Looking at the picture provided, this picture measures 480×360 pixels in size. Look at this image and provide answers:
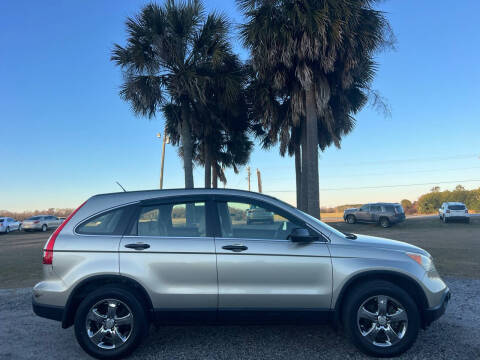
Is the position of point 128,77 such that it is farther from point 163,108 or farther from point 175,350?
point 175,350

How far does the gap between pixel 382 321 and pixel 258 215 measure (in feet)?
5.36

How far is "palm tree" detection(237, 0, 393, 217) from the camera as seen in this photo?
1215 cm

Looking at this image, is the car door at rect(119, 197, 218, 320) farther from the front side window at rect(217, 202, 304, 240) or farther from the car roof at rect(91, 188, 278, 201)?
the car roof at rect(91, 188, 278, 201)

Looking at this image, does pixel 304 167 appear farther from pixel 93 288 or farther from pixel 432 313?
pixel 93 288

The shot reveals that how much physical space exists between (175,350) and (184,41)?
11.5m

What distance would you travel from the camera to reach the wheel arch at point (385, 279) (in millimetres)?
3432

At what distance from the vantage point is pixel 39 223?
25.7 m

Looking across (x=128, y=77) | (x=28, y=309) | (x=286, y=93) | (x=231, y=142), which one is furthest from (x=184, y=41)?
(x=28, y=309)

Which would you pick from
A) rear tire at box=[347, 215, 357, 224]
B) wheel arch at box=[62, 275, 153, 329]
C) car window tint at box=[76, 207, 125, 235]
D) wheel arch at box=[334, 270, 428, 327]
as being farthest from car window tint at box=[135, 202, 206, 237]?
rear tire at box=[347, 215, 357, 224]

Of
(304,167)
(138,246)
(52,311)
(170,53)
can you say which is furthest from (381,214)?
(52,311)

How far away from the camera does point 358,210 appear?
22953mm

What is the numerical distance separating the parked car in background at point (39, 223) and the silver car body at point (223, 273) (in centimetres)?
2504

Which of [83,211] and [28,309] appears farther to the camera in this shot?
[28,309]

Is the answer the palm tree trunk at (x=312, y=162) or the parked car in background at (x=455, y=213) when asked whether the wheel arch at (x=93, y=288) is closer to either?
the palm tree trunk at (x=312, y=162)
